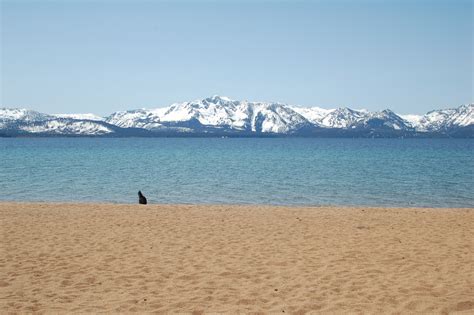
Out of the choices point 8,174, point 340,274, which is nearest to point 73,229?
point 340,274

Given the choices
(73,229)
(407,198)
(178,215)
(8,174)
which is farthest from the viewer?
(8,174)

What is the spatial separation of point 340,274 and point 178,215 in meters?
11.3

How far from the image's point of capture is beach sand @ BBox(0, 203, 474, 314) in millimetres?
9609

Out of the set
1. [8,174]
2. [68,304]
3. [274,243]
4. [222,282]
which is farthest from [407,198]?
[8,174]

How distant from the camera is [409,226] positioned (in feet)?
60.9

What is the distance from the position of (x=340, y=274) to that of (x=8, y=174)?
1912 inches

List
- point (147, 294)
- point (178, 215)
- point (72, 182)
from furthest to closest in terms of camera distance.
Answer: point (72, 182) < point (178, 215) < point (147, 294)

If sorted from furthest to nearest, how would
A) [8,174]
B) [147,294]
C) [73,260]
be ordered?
[8,174]
[73,260]
[147,294]

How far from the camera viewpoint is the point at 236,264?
12.5 meters

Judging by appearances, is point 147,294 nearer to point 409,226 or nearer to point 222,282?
point 222,282

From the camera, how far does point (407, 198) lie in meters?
34.9

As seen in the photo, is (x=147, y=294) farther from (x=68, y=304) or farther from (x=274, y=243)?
→ (x=274, y=243)

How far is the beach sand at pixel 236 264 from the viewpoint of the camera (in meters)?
9.61

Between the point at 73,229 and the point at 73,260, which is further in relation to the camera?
the point at 73,229
